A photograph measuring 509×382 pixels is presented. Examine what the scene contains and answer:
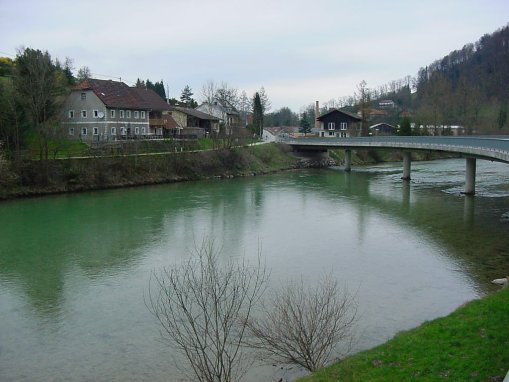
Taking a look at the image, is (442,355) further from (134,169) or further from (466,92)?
(466,92)

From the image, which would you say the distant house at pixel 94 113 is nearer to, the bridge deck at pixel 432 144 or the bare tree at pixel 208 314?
the bridge deck at pixel 432 144

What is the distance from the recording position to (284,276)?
1510 cm

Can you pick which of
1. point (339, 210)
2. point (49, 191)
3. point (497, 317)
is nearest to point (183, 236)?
point (339, 210)

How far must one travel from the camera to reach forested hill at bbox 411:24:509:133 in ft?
247

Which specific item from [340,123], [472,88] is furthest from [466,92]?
[340,123]

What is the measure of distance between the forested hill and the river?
4391 centimetres

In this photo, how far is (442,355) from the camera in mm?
8055

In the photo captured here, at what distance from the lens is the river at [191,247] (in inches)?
416

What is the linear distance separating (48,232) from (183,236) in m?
6.91

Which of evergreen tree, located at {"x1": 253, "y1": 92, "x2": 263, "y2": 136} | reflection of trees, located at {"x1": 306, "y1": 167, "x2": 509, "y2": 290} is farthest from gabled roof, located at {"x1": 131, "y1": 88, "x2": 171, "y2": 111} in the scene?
evergreen tree, located at {"x1": 253, "y1": 92, "x2": 263, "y2": 136}

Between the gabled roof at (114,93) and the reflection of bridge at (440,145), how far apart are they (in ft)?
70.0

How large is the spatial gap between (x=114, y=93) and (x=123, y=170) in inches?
515

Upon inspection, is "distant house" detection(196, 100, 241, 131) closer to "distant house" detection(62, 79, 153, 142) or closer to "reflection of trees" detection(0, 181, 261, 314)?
"distant house" detection(62, 79, 153, 142)

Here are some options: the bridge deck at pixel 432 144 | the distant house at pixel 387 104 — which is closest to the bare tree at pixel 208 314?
the bridge deck at pixel 432 144
